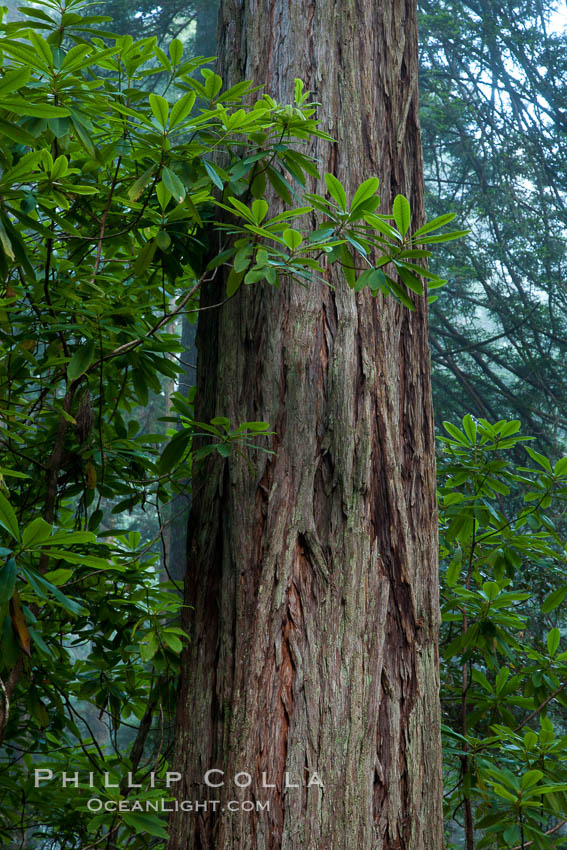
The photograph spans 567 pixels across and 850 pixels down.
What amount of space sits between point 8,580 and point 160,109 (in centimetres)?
85

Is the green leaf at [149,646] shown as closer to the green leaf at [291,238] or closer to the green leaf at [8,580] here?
the green leaf at [8,580]

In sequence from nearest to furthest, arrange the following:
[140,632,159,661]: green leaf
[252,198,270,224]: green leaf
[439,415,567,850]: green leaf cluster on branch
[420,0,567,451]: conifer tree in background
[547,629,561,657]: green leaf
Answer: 1. [252,198,270,224]: green leaf
2. [140,632,159,661]: green leaf
3. [439,415,567,850]: green leaf cluster on branch
4. [547,629,561,657]: green leaf
5. [420,0,567,451]: conifer tree in background

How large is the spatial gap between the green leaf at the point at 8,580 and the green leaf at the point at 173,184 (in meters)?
0.70

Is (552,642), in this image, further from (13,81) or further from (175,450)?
(13,81)

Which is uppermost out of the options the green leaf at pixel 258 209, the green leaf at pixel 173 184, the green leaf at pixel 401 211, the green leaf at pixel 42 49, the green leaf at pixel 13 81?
the green leaf at pixel 42 49

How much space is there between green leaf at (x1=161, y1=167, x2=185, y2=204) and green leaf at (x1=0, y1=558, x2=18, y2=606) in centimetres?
70

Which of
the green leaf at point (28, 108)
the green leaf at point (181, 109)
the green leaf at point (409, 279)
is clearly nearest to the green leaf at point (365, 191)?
the green leaf at point (409, 279)

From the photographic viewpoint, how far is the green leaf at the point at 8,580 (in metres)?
1.00

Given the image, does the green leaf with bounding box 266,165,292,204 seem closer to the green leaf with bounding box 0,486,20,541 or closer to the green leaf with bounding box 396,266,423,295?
the green leaf with bounding box 396,266,423,295

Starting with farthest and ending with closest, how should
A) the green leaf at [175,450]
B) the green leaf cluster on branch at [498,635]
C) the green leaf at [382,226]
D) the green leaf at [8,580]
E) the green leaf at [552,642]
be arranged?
the green leaf at [552,642] < the green leaf cluster on branch at [498,635] < the green leaf at [175,450] < the green leaf at [382,226] < the green leaf at [8,580]

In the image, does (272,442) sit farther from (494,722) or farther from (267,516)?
(494,722)

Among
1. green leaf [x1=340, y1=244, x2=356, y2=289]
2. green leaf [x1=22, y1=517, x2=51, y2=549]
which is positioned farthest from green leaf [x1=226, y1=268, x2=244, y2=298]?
green leaf [x1=22, y1=517, x2=51, y2=549]

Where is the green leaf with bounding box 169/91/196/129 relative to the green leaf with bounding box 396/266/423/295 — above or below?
above

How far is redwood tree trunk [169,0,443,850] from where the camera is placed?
1.27m
